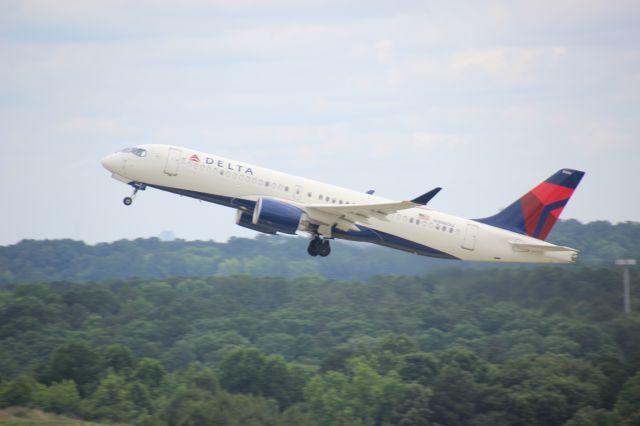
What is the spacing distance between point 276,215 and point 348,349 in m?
43.0

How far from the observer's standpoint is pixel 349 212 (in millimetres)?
49125

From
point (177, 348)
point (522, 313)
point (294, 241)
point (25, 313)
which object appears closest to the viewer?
point (522, 313)

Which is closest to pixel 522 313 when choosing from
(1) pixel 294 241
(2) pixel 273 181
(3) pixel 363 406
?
(3) pixel 363 406

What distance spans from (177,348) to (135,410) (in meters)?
29.0

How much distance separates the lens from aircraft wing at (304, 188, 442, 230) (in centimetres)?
4781

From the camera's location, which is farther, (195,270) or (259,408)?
(195,270)

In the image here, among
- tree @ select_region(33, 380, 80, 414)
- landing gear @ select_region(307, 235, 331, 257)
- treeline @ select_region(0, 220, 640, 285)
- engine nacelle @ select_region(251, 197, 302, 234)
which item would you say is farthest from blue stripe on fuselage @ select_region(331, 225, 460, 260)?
treeline @ select_region(0, 220, 640, 285)

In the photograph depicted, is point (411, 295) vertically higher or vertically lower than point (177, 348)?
higher

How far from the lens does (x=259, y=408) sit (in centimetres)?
7194

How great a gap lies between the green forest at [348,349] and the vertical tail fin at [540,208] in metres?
18.4

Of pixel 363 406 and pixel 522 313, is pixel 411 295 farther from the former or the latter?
pixel 363 406

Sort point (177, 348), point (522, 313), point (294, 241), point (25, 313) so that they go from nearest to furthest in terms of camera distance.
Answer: point (522, 313)
point (177, 348)
point (25, 313)
point (294, 241)

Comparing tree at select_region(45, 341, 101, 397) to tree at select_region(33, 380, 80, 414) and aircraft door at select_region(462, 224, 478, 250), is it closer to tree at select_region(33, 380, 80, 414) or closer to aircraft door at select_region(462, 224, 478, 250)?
tree at select_region(33, 380, 80, 414)

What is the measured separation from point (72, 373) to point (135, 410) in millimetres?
10275
